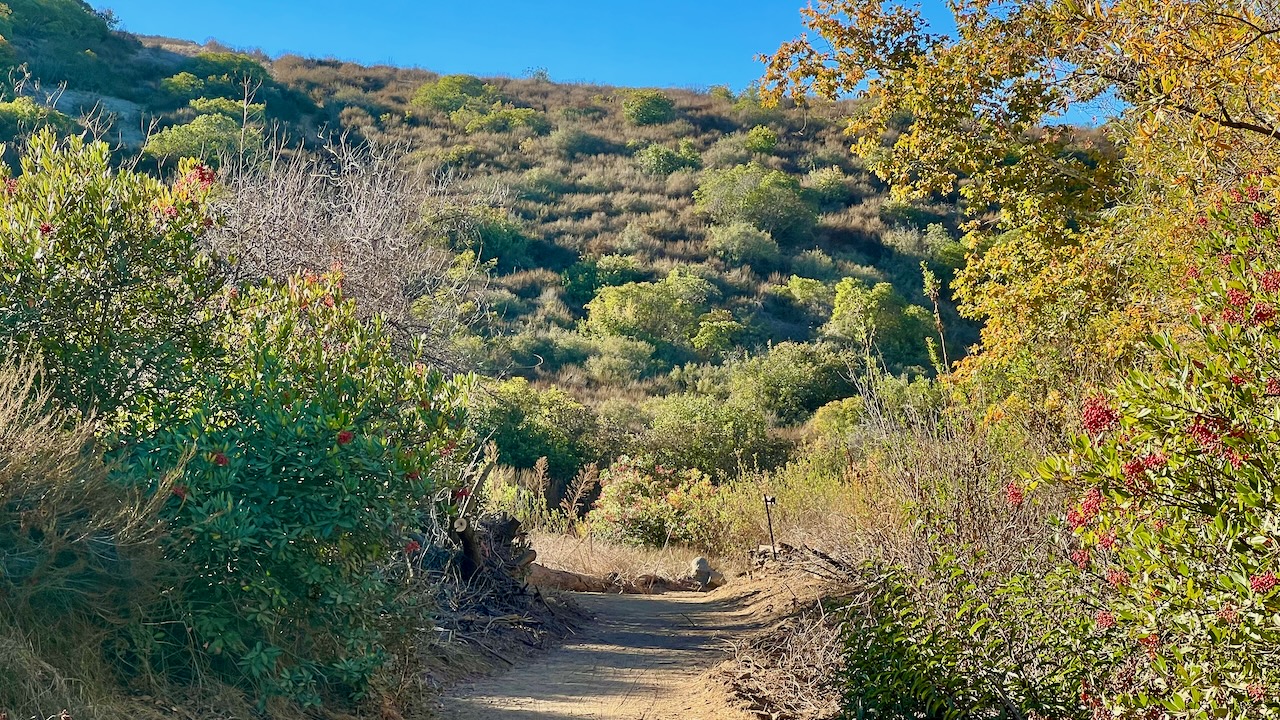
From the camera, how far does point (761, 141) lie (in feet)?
154

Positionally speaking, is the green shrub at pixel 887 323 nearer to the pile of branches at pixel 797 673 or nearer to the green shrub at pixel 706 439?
the green shrub at pixel 706 439

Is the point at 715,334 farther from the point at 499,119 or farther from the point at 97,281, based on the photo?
the point at 97,281

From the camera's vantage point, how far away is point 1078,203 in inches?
431

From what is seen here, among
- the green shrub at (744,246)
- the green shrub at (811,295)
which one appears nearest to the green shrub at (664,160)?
the green shrub at (744,246)

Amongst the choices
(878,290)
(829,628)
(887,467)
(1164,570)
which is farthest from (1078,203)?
(878,290)

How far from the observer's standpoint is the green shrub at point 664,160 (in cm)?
4453

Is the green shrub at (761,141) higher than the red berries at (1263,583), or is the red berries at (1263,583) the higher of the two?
the green shrub at (761,141)

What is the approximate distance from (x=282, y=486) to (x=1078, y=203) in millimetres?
8760

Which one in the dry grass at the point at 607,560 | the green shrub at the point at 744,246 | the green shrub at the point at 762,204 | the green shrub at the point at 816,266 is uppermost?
the green shrub at the point at 762,204

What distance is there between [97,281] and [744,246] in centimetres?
3188

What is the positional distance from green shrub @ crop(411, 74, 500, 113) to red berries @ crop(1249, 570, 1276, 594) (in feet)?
152

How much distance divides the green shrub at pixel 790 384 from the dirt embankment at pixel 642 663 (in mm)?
11570

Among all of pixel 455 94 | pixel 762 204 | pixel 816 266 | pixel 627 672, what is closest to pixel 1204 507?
pixel 627 672

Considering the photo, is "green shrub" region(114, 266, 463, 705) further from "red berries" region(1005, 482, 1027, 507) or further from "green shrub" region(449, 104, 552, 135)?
"green shrub" region(449, 104, 552, 135)
